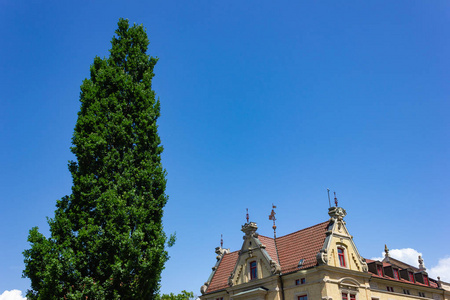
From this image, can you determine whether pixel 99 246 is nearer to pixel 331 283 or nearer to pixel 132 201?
pixel 132 201

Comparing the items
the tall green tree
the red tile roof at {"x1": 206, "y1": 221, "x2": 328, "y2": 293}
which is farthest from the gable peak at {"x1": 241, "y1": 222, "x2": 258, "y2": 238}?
the tall green tree

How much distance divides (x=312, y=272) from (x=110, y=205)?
765 inches

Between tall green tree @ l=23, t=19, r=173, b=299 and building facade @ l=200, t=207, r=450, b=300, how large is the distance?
604 inches

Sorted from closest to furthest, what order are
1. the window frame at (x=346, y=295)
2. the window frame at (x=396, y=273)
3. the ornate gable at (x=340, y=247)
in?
the window frame at (x=346, y=295), the ornate gable at (x=340, y=247), the window frame at (x=396, y=273)

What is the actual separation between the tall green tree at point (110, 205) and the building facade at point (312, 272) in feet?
50.3

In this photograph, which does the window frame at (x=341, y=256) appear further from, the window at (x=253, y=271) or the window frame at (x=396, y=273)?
the window frame at (x=396, y=273)

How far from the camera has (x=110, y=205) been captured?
Result: 70.1 feet

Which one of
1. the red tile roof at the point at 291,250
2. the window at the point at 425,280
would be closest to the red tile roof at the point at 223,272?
the red tile roof at the point at 291,250

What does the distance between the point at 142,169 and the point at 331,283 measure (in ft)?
62.6

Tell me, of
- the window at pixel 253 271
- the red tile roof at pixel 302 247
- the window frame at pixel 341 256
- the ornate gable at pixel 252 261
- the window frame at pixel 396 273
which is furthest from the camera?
the window frame at pixel 396 273

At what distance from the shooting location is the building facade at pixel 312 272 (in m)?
32.6

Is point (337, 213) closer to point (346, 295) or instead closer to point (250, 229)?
point (346, 295)

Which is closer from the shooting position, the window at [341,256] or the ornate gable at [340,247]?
the ornate gable at [340,247]

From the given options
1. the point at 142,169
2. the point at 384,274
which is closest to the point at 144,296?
the point at 142,169
